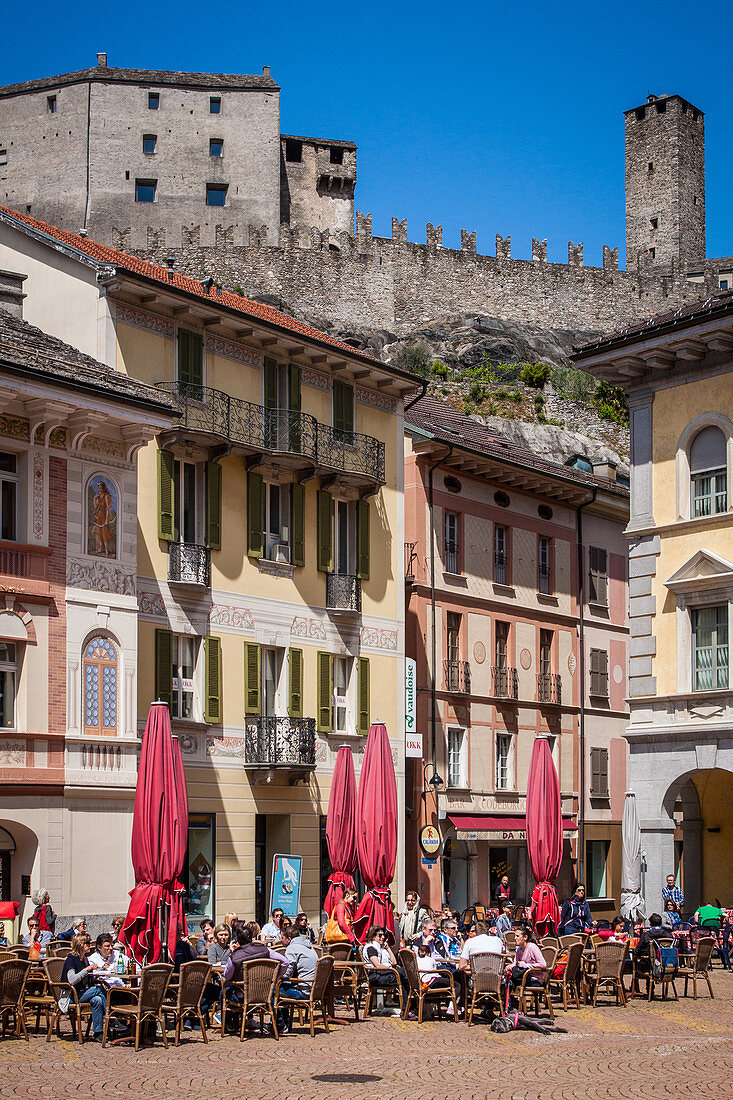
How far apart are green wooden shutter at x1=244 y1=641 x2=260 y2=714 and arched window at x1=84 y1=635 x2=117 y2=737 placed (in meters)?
4.71

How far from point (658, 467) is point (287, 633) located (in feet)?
25.5

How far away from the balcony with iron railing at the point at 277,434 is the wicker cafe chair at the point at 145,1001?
39.1 ft

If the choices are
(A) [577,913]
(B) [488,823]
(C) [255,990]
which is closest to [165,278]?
(B) [488,823]

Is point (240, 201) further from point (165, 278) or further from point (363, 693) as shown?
point (363, 693)

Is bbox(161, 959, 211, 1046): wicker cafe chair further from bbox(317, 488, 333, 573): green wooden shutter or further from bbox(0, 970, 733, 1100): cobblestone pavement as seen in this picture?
bbox(317, 488, 333, 573): green wooden shutter

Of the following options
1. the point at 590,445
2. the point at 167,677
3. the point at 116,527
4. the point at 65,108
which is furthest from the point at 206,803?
the point at 65,108

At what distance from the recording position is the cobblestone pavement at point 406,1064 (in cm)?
1358

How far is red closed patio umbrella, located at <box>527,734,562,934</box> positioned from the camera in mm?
24781

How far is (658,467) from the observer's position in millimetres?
28828

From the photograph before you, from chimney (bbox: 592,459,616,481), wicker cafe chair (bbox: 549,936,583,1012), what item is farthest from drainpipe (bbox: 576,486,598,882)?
wicker cafe chair (bbox: 549,936,583,1012)

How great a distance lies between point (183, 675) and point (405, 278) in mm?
60772

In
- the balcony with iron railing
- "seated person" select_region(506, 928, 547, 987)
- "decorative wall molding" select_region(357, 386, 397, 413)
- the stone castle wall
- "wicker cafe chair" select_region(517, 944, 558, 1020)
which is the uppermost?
the stone castle wall

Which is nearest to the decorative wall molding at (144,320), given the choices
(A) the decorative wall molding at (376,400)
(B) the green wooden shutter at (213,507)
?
(B) the green wooden shutter at (213,507)

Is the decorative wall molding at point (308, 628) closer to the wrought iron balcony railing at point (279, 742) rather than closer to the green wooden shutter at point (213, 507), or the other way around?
the wrought iron balcony railing at point (279, 742)
